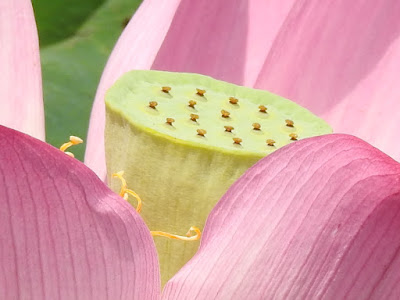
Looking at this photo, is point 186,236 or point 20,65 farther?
point 20,65

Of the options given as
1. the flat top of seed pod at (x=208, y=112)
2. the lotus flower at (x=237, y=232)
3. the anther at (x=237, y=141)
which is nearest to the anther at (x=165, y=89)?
the flat top of seed pod at (x=208, y=112)

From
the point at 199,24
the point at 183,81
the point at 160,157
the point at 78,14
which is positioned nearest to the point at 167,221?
the point at 160,157

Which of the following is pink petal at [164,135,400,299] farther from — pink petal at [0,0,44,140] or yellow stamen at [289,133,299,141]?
pink petal at [0,0,44,140]

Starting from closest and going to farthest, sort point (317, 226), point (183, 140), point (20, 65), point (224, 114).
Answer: point (317, 226), point (183, 140), point (224, 114), point (20, 65)

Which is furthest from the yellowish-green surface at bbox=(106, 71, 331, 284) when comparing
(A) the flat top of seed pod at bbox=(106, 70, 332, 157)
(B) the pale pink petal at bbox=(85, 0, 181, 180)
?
(B) the pale pink petal at bbox=(85, 0, 181, 180)

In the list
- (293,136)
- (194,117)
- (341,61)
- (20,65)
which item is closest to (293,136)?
(293,136)

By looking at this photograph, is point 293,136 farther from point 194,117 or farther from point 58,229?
point 58,229

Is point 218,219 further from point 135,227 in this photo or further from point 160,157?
point 160,157
